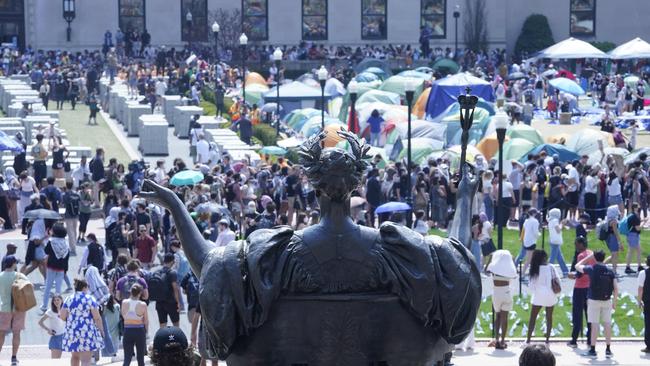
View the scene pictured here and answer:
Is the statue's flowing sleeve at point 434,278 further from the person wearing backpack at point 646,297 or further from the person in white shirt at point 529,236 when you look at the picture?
the person in white shirt at point 529,236

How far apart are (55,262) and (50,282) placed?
0.29 m

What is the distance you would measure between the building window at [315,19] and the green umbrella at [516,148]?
40240 millimetres

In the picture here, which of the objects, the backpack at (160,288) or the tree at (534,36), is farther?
the tree at (534,36)

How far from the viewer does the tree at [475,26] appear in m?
75.6

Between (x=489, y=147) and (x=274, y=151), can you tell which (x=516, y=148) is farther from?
(x=274, y=151)

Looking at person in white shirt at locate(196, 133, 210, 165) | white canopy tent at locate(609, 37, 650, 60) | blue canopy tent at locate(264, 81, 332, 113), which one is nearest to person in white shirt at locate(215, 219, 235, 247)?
person in white shirt at locate(196, 133, 210, 165)

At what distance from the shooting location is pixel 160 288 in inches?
663

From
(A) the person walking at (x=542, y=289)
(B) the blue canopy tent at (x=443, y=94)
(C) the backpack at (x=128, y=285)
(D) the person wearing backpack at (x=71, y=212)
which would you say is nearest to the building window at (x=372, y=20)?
(B) the blue canopy tent at (x=443, y=94)

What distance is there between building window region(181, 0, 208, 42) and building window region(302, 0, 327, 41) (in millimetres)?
5091

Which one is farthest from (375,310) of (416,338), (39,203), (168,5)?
(168,5)

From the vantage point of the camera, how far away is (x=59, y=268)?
2092 cm

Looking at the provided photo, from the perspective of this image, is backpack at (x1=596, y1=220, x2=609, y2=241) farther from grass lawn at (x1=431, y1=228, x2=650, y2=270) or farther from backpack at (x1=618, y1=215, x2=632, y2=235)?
grass lawn at (x1=431, y1=228, x2=650, y2=270)

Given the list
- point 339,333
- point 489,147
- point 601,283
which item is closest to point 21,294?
point 601,283

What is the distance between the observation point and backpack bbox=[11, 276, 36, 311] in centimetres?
1688
